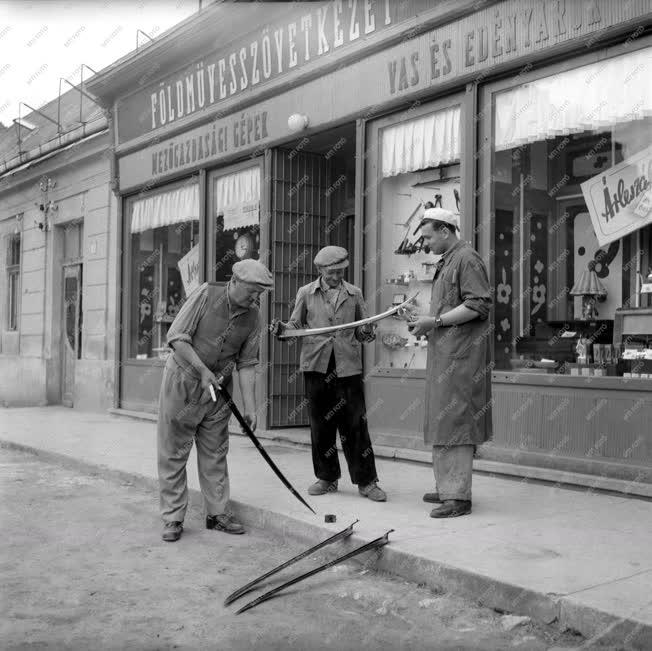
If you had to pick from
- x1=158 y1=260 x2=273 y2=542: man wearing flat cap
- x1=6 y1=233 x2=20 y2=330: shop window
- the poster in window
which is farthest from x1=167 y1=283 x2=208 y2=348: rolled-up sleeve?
x1=6 y1=233 x2=20 y2=330: shop window

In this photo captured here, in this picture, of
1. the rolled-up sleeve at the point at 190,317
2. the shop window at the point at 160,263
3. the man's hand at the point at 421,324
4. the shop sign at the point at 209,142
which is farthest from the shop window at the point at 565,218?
the shop window at the point at 160,263

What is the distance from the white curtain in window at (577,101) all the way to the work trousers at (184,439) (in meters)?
3.59

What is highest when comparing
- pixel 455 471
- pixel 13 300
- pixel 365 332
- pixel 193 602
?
pixel 13 300

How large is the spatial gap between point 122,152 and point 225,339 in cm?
832

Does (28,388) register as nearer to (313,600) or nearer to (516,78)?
(516,78)

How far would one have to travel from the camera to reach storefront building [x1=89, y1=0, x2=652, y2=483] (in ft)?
21.2

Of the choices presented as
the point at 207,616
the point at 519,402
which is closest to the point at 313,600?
the point at 207,616

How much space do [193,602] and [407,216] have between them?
5173 millimetres

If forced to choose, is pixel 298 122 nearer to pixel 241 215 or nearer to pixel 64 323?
pixel 241 215

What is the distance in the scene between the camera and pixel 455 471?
5.40 m

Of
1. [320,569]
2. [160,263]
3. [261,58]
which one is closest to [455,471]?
[320,569]

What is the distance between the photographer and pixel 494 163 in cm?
727

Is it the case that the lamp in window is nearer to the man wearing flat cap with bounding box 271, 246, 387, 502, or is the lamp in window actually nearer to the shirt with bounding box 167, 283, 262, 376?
the man wearing flat cap with bounding box 271, 246, 387, 502

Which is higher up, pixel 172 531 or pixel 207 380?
pixel 207 380
